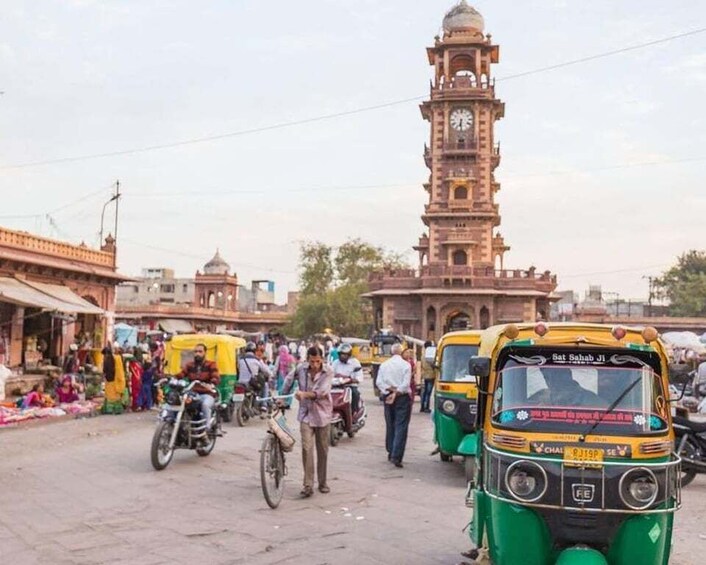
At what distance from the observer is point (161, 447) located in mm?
9508

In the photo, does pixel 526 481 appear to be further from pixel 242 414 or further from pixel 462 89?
pixel 462 89

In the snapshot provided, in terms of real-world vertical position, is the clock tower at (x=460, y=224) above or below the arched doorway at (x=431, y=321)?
above

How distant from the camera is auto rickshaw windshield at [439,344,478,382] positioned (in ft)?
35.0

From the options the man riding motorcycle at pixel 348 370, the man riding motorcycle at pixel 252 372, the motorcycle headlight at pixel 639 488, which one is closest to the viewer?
the motorcycle headlight at pixel 639 488

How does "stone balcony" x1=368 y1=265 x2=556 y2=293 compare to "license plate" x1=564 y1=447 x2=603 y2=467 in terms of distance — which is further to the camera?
"stone balcony" x1=368 y1=265 x2=556 y2=293

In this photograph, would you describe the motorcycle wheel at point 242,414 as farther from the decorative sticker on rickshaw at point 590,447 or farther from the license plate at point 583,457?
the license plate at point 583,457

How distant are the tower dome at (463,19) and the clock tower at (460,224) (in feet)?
0.23

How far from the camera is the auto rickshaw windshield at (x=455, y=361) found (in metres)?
10.7

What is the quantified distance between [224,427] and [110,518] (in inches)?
294

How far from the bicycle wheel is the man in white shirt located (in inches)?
106

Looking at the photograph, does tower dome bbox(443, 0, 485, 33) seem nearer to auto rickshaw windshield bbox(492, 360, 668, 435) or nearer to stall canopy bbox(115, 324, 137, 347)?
stall canopy bbox(115, 324, 137, 347)

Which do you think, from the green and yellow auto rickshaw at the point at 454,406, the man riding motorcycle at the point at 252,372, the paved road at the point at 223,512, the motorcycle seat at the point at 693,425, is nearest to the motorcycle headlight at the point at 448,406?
A: the green and yellow auto rickshaw at the point at 454,406

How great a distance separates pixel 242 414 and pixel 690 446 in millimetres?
8084

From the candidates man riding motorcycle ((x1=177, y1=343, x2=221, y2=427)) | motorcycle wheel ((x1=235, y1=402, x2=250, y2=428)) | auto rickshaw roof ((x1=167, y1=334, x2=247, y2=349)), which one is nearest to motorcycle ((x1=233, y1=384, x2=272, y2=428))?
motorcycle wheel ((x1=235, y1=402, x2=250, y2=428))
